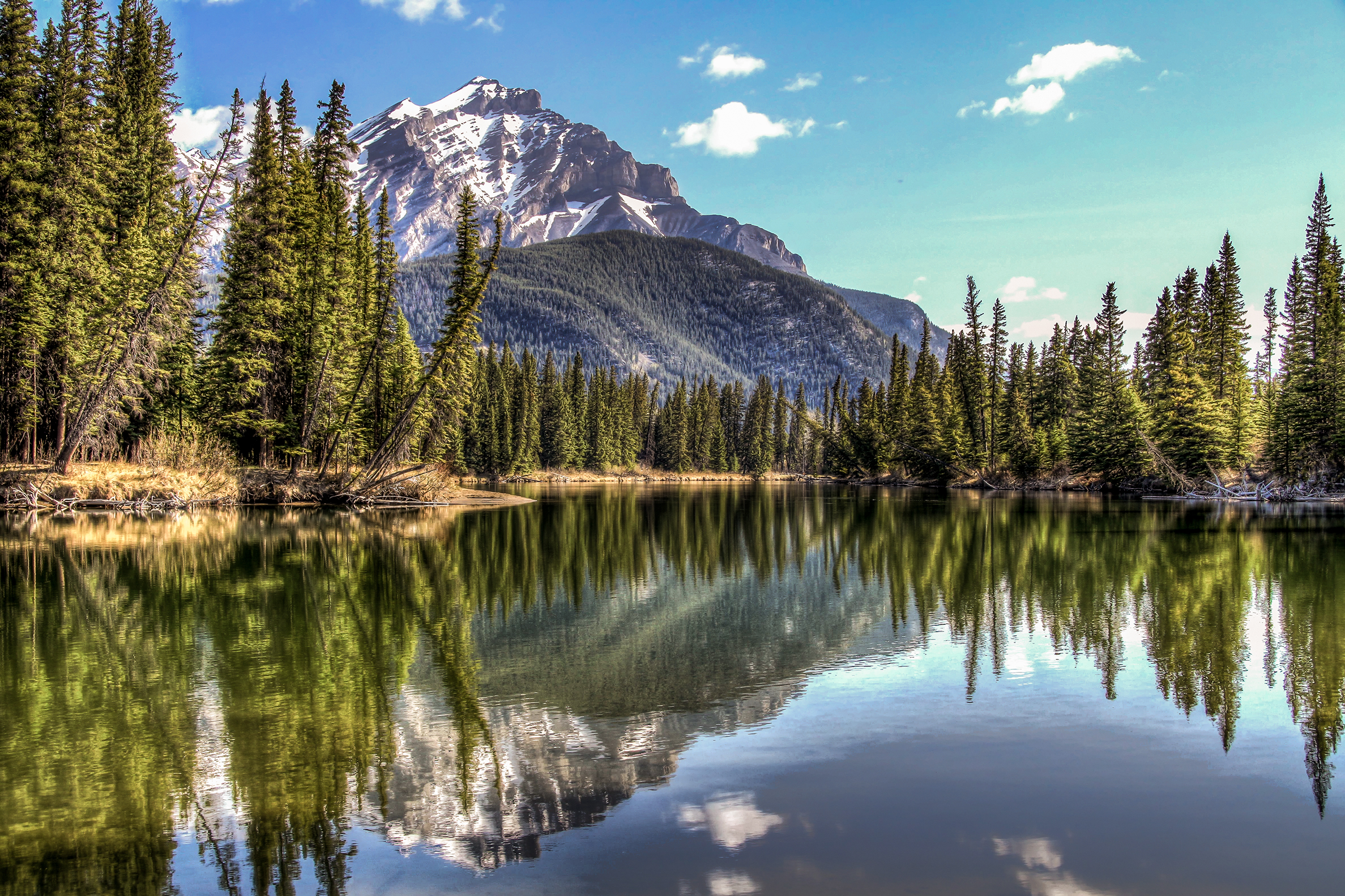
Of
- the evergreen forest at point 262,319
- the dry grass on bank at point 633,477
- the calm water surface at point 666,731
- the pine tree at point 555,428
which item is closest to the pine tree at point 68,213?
the evergreen forest at point 262,319

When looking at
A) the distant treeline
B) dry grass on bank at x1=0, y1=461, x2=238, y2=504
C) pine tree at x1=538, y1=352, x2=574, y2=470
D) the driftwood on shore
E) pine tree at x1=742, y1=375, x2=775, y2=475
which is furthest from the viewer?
pine tree at x1=742, y1=375, x2=775, y2=475

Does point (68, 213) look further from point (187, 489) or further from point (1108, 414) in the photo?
point (1108, 414)

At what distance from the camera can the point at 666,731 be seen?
26.5ft

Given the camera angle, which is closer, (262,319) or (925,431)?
(262,319)

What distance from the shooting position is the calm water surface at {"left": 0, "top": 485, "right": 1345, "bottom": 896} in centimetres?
538

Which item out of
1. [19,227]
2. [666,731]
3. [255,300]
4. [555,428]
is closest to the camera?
[666,731]

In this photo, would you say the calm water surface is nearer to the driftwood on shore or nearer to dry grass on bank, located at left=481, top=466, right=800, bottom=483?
the driftwood on shore

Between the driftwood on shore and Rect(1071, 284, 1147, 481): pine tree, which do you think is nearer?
the driftwood on shore

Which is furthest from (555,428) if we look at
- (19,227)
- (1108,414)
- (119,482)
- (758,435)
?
(19,227)

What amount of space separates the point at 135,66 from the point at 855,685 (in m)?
46.4

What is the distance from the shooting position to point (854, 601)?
15.6 meters

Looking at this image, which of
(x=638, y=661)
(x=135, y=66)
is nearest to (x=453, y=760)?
(x=638, y=661)

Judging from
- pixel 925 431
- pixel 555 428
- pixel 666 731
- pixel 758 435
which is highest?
pixel 555 428

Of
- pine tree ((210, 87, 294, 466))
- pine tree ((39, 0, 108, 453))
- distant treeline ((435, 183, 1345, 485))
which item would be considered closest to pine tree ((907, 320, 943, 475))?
distant treeline ((435, 183, 1345, 485))
